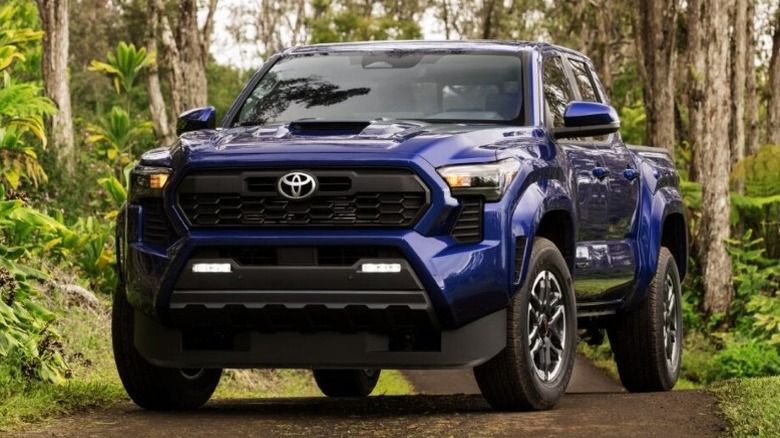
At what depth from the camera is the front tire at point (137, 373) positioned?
803cm

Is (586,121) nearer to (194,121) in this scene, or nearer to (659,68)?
(194,121)

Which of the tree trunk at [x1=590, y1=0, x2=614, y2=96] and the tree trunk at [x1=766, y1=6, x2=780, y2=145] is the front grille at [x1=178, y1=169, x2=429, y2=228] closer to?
the tree trunk at [x1=590, y1=0, x2=614, y2=96]

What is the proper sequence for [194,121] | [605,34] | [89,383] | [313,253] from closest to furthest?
[313,253]
[194,121]
[89,383]
[605,34]

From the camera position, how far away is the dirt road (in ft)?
22.8

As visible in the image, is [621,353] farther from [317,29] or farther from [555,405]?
[317,29]

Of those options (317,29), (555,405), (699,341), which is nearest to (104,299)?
(555,405)

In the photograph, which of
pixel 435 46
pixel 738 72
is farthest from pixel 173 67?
pixel 435 46

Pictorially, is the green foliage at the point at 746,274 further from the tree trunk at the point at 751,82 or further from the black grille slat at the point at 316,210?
the black grille slat at the point at 316,210

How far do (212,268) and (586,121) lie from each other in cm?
229

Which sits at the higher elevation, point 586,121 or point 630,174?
point 586,121

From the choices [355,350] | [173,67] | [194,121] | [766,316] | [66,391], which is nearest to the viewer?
[355,350]

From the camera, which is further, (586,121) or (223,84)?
(223,84)

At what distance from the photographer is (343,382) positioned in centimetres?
1109

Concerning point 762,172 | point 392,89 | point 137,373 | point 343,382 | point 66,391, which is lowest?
point 762,172
